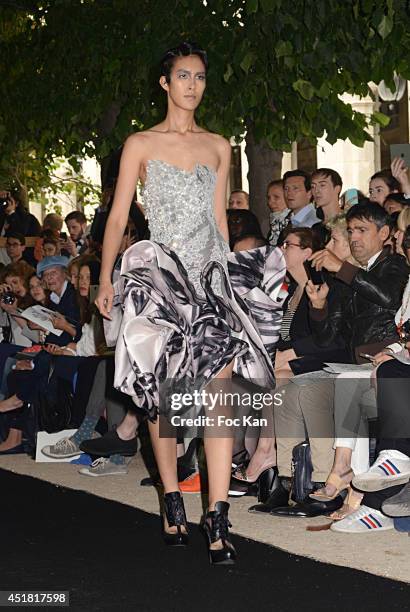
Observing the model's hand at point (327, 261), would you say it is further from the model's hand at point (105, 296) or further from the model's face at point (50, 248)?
the model's face at point (50, 248)

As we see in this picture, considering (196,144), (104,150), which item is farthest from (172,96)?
(104,150)

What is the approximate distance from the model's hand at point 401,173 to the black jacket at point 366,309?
169 cm

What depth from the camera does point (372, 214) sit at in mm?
8141

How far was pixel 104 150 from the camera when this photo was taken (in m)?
12.8

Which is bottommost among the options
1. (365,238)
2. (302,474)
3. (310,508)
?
(310,508)

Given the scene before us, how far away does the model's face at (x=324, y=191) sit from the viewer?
A: 10.5 metres

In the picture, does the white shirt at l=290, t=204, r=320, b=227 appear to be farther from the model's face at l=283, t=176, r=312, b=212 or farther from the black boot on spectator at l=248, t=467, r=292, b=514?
the black boot on spectator at l=248, t=467, r=292, b=514

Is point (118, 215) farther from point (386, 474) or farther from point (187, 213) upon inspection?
point (386, 474)

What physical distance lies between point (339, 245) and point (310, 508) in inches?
70.0

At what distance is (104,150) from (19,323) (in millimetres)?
1827

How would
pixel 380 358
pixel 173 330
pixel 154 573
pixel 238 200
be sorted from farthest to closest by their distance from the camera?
pixel 238 200, pixel 380 358, pixel 173 330, pixel 154 573

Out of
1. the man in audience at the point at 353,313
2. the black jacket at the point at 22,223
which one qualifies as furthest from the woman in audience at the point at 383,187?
the black jacket at the point at 22,223

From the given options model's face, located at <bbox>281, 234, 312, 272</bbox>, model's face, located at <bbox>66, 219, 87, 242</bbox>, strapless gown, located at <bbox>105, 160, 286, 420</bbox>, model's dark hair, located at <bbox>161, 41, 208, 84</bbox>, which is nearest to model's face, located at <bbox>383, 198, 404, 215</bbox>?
model's face, located at <bbox>281, 234, 312, 272</bbox>

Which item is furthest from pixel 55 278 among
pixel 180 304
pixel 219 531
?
pixel 219 531
